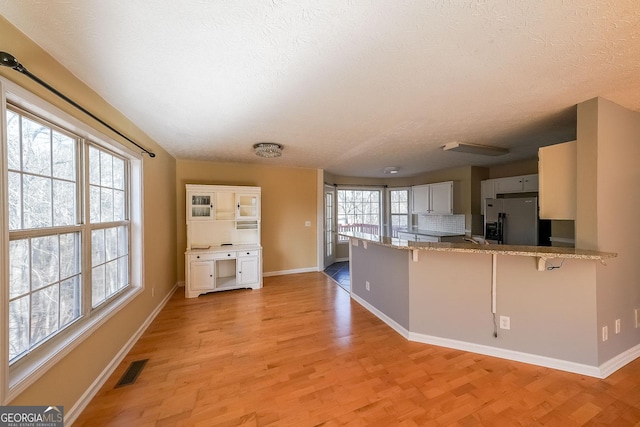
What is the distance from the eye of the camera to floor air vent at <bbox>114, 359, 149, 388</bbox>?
1792 millimetres

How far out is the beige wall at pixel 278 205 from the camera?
417 cm

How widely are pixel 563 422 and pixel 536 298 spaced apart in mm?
884

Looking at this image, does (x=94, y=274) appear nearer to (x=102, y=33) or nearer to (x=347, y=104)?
(x=102, y=33)

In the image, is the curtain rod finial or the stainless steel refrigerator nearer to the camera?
the curtain rod finial

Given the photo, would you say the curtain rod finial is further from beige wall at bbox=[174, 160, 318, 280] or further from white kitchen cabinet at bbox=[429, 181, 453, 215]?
white kitchen cabinet at bbox=[429, 181, 453, 215]

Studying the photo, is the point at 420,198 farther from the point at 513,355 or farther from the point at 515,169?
the point at 513,355

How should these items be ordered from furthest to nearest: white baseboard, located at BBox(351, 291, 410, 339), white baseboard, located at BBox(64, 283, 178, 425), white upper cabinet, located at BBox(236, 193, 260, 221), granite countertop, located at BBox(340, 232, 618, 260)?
white upper cabinet, located at BBox(236, 193, 260, 221) < white baseboard, located at BBox(351, 291, 410, 339) < granite countertop, located at BBox(340, 232, 618, 260) < white baseboard, located at BBox(64, 283, 178, 425)

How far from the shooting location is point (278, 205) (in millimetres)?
4785

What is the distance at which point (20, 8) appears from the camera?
101 cm

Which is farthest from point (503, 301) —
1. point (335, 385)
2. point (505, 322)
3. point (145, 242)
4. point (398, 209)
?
point (398, 209)

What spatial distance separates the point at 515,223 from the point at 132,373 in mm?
5209

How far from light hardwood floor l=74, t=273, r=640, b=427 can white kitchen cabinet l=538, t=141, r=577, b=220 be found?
55.1 inches

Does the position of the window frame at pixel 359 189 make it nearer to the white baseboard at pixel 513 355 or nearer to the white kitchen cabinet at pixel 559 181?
the white baseboard at pixel 513 355

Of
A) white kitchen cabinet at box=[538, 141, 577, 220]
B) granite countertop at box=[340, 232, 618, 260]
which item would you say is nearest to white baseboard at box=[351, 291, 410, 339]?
granite countertop at box=[340, 232, 618, 260]
